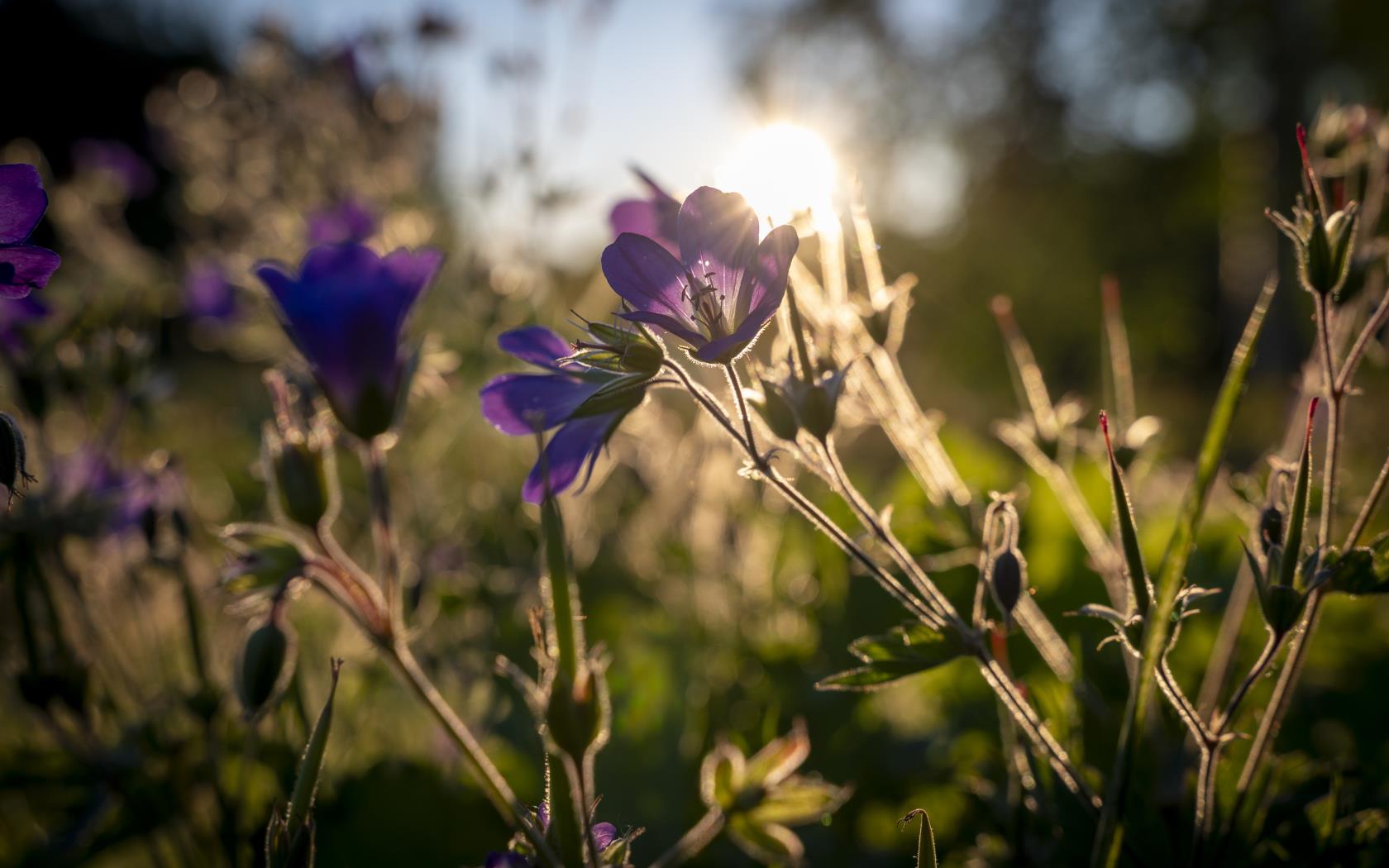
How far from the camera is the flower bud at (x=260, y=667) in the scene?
96 centimetres

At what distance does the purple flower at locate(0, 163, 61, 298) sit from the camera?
87 centimetres

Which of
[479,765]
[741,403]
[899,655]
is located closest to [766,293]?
[741,403]

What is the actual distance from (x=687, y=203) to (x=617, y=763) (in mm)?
1134

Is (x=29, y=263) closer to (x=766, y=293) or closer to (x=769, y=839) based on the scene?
(x=766, y=293)

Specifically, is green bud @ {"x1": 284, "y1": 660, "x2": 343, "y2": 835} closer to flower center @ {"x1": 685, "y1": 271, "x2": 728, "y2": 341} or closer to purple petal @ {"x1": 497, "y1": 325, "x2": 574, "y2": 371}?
purple petal @ {"x1": 497, "y1": 325, "x2": 574, "y2": 371}

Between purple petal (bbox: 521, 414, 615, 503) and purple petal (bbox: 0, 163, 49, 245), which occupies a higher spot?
purple petal (bbox: 0, 163, 49, 245)

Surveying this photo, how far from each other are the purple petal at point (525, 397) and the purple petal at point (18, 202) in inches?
17.5

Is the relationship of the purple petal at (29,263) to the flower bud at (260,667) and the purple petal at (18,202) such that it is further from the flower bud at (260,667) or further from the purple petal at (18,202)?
the flower bud at (260,667)

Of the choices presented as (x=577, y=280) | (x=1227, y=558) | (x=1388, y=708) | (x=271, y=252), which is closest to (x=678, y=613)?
(x=1227, y=558)

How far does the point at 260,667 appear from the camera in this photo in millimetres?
955

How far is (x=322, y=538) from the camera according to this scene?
0.96m

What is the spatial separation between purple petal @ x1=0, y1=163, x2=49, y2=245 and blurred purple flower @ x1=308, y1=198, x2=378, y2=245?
1239 millimetres

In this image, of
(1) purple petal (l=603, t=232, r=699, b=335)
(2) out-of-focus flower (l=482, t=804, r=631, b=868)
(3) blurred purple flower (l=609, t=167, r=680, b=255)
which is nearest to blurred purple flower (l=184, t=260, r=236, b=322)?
(3) blurred purple flower (l=609, t=167, r=680, b=255)

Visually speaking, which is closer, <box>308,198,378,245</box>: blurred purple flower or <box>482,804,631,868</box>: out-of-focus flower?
<box>482,804,631,868</box>: out-of-focus flower
